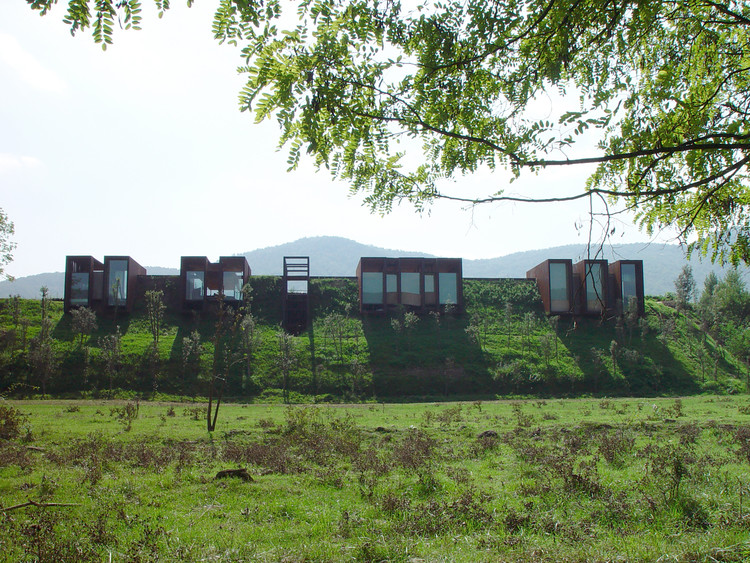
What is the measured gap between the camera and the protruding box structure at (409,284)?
52.6 m

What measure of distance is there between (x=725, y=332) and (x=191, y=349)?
50.4 m

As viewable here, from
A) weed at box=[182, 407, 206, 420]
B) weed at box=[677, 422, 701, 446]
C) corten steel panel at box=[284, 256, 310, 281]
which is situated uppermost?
corten steel panel at box=[284, 256, 310, 281]

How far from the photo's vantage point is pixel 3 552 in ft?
18.1

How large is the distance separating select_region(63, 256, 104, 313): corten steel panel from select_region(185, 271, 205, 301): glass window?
781 cm

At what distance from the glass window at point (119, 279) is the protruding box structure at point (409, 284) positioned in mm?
21934

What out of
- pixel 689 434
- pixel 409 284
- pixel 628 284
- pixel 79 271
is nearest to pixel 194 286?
pixel 79 271

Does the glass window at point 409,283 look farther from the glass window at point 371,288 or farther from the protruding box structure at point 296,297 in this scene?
the protruding box structure at point 296,297

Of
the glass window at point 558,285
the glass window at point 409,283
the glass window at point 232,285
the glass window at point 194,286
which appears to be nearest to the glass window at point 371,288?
the glass window at point 409,283

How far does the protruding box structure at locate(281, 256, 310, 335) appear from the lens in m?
51.3

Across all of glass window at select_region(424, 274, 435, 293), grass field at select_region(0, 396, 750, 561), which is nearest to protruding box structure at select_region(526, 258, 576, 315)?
glass window at select_region(424, 274, 435, 293)

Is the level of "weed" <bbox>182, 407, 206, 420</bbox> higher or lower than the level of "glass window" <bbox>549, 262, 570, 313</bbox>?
lower

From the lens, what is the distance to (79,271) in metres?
50.1

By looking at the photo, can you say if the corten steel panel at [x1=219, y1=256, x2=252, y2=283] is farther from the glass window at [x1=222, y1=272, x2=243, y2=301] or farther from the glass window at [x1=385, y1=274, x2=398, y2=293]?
the glass window at [x1=385, y1=274, x2=398, y2=293]

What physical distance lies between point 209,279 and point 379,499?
47.7 metres
